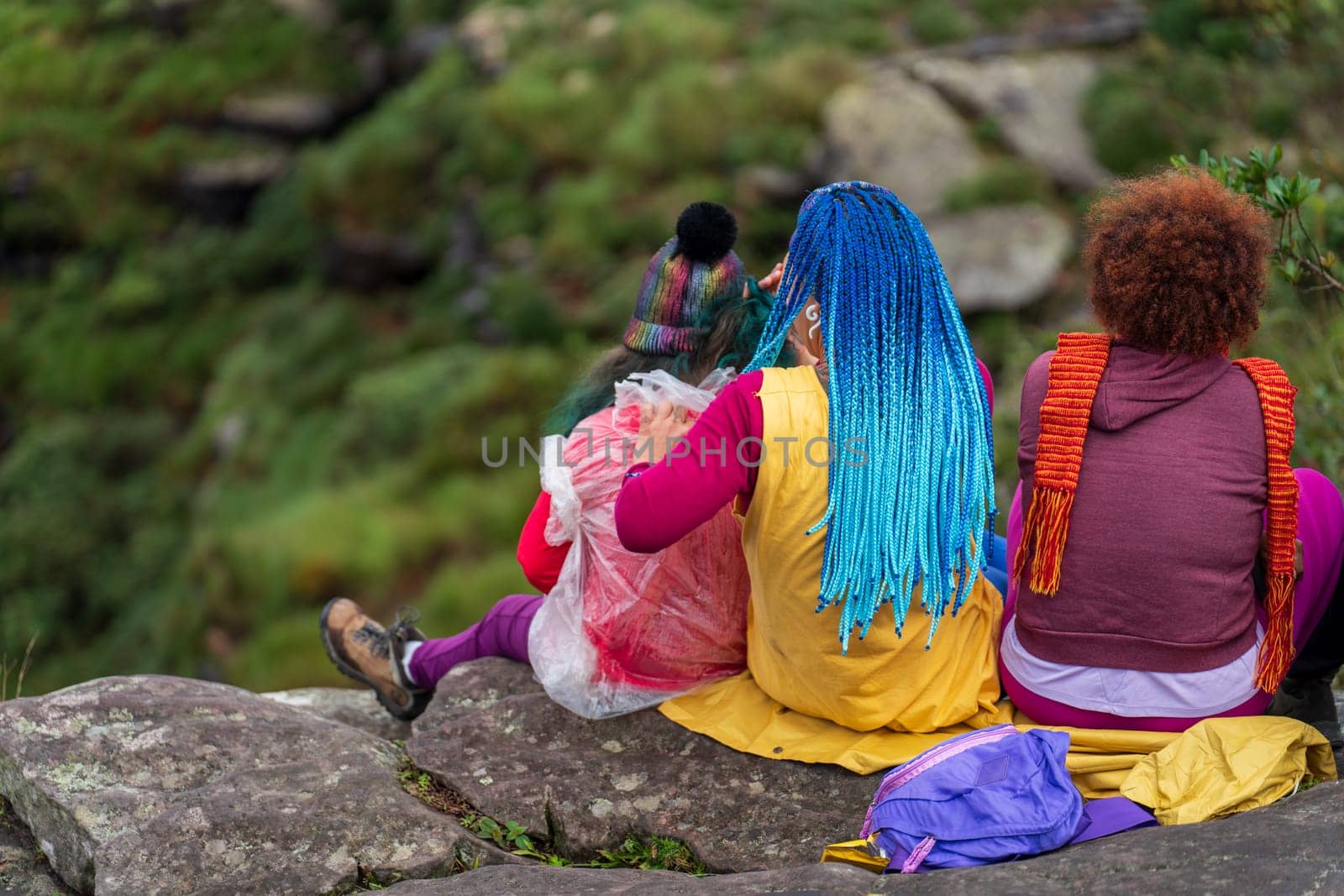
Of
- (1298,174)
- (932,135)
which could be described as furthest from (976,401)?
(932,135)

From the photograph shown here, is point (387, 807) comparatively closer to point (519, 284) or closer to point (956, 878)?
point (956, 878)

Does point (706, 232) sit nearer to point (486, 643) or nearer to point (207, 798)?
point (486, 643)

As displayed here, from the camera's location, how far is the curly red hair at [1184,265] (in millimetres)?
2145

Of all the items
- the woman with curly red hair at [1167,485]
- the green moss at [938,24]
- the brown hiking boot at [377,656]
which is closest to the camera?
the woman with curly red hair at [1167,485]

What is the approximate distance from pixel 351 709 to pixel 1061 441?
222 cm

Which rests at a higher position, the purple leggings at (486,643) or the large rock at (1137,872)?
the large rock at (1137,872)

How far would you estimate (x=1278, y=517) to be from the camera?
220 centimetres

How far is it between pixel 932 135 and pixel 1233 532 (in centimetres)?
688

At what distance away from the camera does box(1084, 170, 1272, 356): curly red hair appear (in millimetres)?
2145

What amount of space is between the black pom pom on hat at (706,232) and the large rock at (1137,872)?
1251 mm

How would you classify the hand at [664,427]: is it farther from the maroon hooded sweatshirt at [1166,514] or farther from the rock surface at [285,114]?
the rock surface at [285,114]

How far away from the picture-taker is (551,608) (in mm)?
2816

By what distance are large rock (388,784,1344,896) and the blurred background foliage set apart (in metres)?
1.96

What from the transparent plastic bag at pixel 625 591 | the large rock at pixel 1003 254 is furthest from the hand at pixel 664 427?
the large rock at pixel 1003 254
